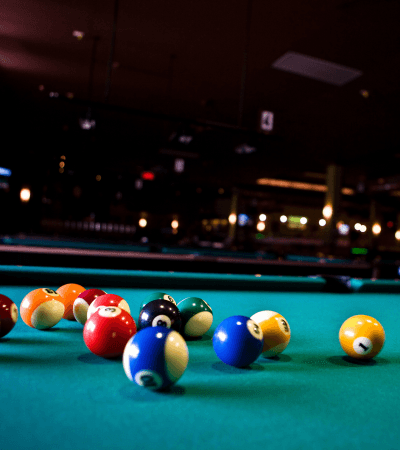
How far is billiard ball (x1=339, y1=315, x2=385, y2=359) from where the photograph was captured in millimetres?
1234

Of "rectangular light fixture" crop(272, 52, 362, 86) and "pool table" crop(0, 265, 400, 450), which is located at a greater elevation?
"rectangular light fixture" crop(272, 52, 362, 86)

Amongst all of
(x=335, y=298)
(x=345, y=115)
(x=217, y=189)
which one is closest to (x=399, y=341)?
(x=335, y=298)

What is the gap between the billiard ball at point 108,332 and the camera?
1098mm

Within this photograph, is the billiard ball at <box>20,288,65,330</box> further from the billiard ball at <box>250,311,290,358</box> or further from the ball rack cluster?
the billiard ball at <box>250,311,290,358</box>

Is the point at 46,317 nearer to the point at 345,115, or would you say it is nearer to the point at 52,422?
the point at 52,422

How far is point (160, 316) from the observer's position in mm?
1313

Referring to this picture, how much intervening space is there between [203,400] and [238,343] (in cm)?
28

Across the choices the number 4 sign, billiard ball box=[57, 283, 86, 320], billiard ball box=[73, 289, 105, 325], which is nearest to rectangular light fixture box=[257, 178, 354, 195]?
the number 4 sign

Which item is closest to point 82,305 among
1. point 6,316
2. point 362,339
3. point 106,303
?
point 106,303

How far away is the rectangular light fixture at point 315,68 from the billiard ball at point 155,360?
13.2 feet

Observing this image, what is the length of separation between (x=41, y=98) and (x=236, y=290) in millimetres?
5459

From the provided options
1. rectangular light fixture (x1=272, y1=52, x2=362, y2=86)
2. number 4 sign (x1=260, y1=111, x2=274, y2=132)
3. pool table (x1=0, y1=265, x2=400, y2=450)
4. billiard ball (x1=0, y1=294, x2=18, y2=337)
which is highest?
rectangular light fixture (x1=272, y1=52, x2=362, y2=86)

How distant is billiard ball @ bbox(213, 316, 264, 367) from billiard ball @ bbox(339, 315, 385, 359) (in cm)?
34

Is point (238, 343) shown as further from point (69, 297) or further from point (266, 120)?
point (266, 120)
